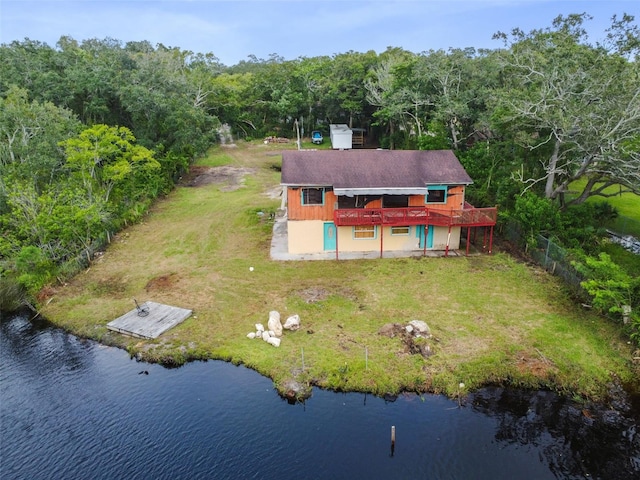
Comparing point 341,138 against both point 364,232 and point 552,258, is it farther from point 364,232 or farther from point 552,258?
point 552,258

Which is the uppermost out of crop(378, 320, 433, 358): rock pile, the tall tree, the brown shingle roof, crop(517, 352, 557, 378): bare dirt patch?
the tall tree

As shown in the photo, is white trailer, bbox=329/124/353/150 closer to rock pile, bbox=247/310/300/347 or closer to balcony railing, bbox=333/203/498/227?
balcony railing, bbox=333/203/498/227

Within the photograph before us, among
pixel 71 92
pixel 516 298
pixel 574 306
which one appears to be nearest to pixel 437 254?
pixel 516 298

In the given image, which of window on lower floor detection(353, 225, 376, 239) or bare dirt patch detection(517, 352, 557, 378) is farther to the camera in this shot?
window on lower floor detection(353, 225, 376, 239)

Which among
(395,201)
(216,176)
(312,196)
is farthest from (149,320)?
(216,176)

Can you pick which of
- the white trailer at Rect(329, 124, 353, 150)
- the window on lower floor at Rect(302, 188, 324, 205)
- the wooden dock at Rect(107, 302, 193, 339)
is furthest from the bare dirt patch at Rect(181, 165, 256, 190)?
the wooden dock at Rect(107, 302, 193, 339)
